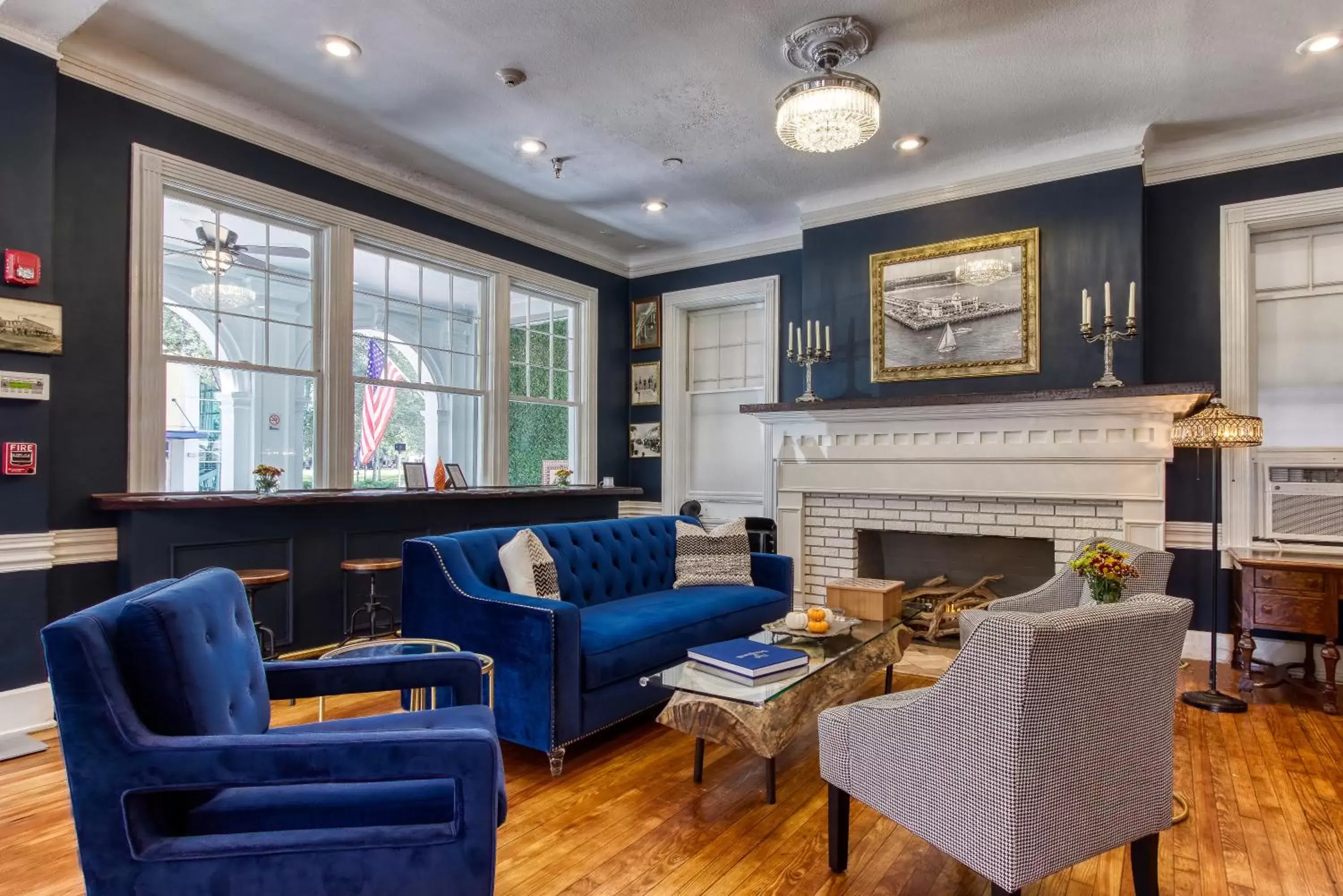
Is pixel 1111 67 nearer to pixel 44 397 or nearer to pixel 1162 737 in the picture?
pixel 1162 737

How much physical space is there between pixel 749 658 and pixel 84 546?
10.3 feet

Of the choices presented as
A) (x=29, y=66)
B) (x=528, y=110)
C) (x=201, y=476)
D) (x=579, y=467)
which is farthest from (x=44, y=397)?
(x=579, y=467)

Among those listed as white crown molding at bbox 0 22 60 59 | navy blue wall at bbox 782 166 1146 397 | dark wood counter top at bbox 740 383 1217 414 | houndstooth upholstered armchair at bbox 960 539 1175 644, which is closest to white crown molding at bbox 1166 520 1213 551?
dark wood counter top at bbox 740 383 1217 414

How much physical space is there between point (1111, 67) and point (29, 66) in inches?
191

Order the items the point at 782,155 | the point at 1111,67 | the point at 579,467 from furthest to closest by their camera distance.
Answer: the point at 579,467
the point at 782,155
the point at 1111,67

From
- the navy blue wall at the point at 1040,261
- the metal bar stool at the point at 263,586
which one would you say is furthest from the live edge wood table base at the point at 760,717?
the navy blue wall at the point at 1040,261

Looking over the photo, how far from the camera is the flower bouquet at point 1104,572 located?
2262 mm

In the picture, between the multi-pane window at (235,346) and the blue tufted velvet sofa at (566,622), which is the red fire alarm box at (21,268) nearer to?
the multi-pane window at (235,346)

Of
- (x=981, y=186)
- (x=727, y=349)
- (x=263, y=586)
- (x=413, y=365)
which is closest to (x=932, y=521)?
(x=981, y=186)

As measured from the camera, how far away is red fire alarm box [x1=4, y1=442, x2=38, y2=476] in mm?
3064

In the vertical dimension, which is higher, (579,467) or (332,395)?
(332,395)

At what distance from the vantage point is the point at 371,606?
405cm

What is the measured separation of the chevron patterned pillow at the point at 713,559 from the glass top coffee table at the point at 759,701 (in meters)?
1.26

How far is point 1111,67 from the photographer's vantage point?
11.5ft
